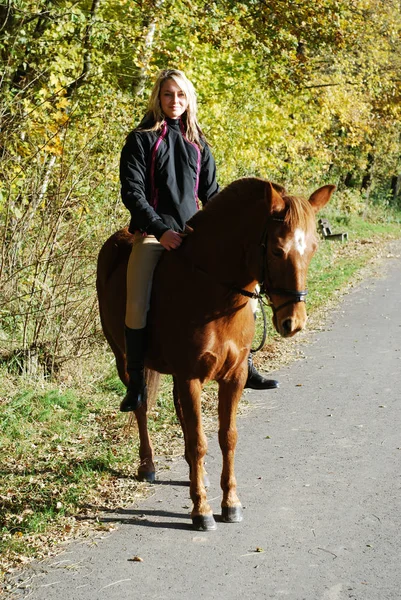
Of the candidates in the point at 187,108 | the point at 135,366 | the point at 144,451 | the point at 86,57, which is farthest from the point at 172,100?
the point at 86,57

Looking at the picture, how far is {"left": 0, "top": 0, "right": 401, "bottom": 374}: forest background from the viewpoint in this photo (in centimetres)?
778

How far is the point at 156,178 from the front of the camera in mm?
5383

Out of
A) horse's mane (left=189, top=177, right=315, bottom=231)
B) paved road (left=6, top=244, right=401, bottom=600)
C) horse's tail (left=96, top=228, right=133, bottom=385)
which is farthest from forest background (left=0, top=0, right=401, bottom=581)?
horse's mane (left=189, top=177, right=315, bottom=231)

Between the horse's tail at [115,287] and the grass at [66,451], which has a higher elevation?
the horse's tail at [115,287]

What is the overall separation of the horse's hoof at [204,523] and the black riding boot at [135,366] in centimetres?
99

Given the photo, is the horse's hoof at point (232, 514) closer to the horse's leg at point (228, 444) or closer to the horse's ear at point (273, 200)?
the horse's leg at point (228, 444)

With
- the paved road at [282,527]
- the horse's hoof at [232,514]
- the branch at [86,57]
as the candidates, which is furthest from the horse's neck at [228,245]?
the branch at [86,57]

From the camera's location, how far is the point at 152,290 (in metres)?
5.41

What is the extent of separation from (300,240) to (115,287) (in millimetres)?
2056

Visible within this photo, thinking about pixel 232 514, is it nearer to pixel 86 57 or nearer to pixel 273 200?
pixel 273 200

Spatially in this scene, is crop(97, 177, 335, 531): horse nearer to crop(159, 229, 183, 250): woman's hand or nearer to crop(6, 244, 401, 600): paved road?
crop(159, 229, 183, 250): woman's hand

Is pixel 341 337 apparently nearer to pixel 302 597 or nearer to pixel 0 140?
pixel 0 140

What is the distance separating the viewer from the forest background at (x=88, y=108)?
7781mm

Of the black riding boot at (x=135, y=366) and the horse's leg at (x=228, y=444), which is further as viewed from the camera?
→ the black riding boot at (x=135, y=366)
